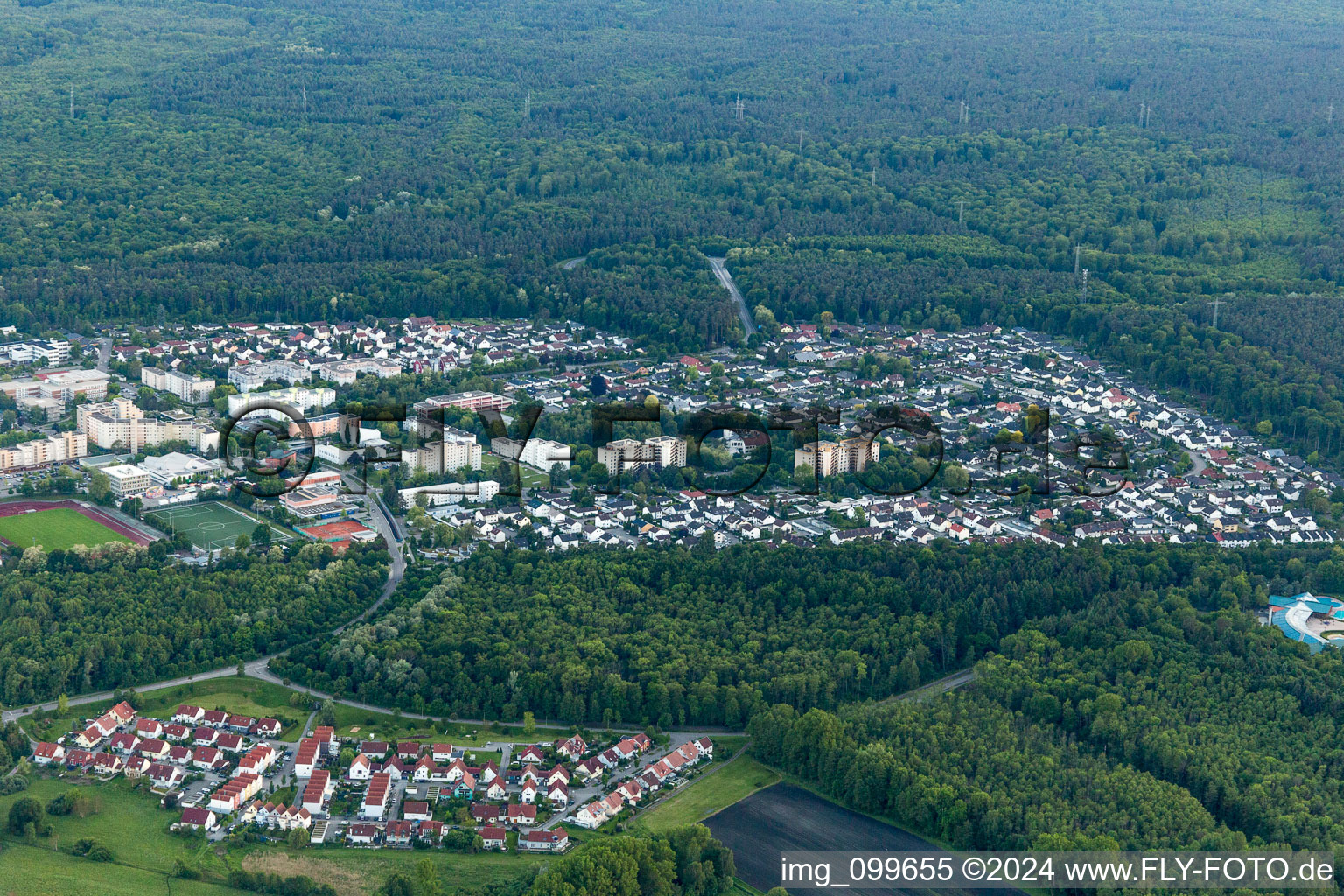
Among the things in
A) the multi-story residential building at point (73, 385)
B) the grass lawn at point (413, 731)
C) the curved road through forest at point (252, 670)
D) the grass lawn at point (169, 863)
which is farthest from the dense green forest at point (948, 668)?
the multi-story residential building at point (73, 385)

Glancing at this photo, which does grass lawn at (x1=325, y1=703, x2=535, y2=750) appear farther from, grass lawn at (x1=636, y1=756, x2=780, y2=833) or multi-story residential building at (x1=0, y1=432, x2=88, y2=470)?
multi-story residential building at (x1=0, y1=432, x2=88, y2=470)

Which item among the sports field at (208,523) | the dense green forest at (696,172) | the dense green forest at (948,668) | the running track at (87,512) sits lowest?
the running track at (87,512)

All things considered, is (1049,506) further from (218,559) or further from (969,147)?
(969,147)

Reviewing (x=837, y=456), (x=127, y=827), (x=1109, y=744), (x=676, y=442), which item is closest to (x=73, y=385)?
(x=676, y=442)

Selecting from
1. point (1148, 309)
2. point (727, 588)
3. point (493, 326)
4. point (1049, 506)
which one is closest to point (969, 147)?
point (1148, 309)

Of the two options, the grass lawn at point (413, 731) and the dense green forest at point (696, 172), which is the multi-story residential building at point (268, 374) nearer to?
the dense green forest at point (696, 172)
